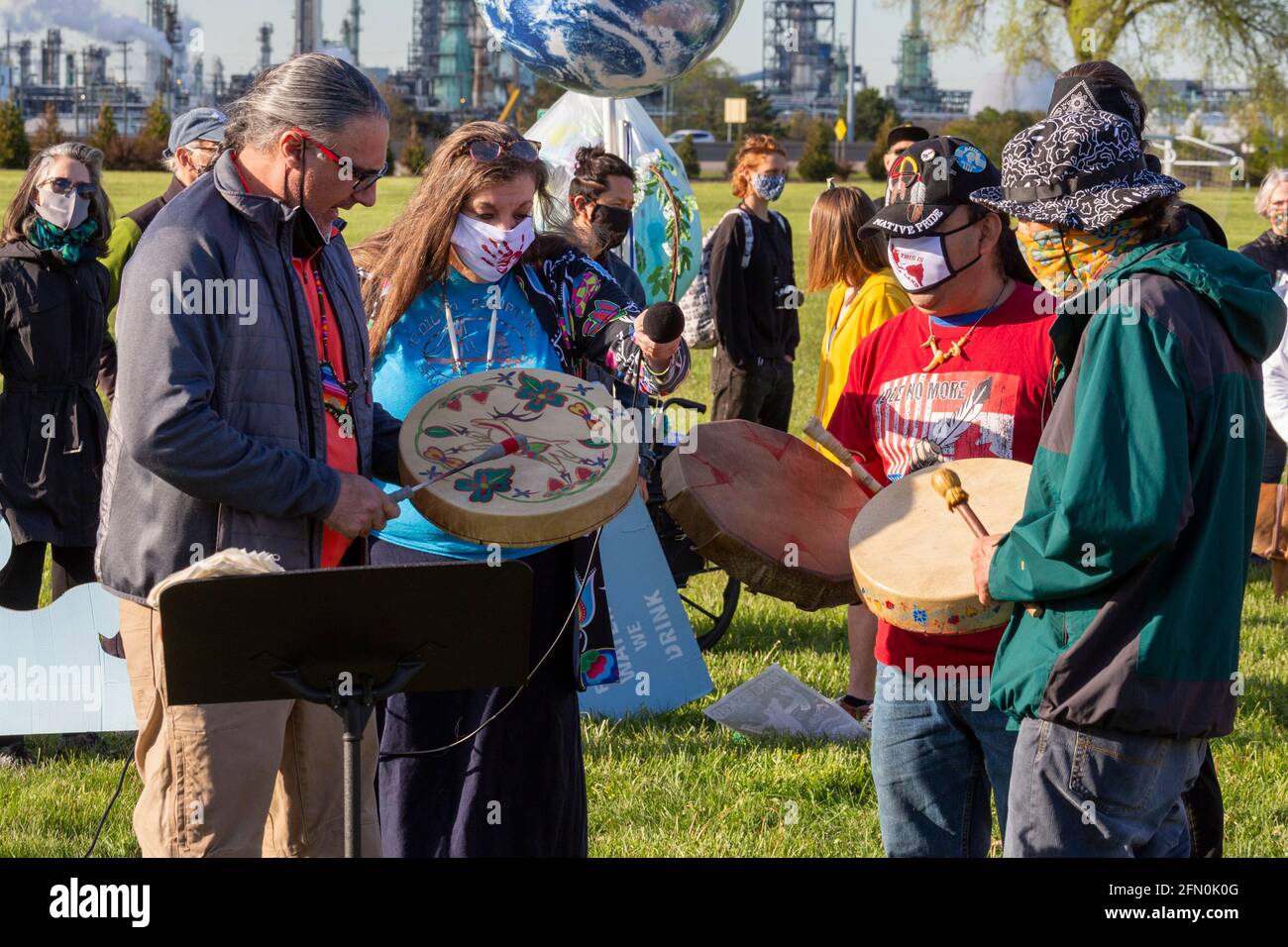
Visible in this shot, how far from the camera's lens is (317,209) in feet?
9.96

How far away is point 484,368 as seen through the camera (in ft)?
12.1

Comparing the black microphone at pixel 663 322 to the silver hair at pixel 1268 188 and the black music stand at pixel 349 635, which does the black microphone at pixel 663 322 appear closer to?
the black music stand at pixel 349 635

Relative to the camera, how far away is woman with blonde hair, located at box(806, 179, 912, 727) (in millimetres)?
5555

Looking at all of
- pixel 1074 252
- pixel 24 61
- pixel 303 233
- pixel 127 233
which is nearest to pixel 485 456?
pixel 303 233

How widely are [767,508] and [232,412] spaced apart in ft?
4.09

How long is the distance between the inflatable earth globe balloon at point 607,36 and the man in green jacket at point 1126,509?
6.91 feet

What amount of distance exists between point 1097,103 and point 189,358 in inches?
71.2

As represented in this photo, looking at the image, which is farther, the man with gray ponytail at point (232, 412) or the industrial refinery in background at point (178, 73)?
the industrial refinery in background at point (178, 73)

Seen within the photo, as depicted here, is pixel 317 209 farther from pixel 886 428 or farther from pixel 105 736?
pixel 105 736

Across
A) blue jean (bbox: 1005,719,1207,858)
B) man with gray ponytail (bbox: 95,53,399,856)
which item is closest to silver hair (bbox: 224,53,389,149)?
man with gray ponytail (bbox: 95,53,399,856)

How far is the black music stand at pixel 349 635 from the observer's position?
244 cm

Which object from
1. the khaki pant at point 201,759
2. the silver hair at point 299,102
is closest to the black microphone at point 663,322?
the silver hair at point 299,102

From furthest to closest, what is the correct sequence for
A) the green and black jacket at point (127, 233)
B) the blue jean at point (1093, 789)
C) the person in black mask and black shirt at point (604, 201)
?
the green and black jacket at point (127, 233), the person in black mask and black shirt at point (604, 201), the blue jean at point (1093, 789)

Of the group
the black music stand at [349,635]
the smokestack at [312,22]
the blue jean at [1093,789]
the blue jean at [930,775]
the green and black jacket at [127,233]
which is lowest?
the blue jean at [930,775]
